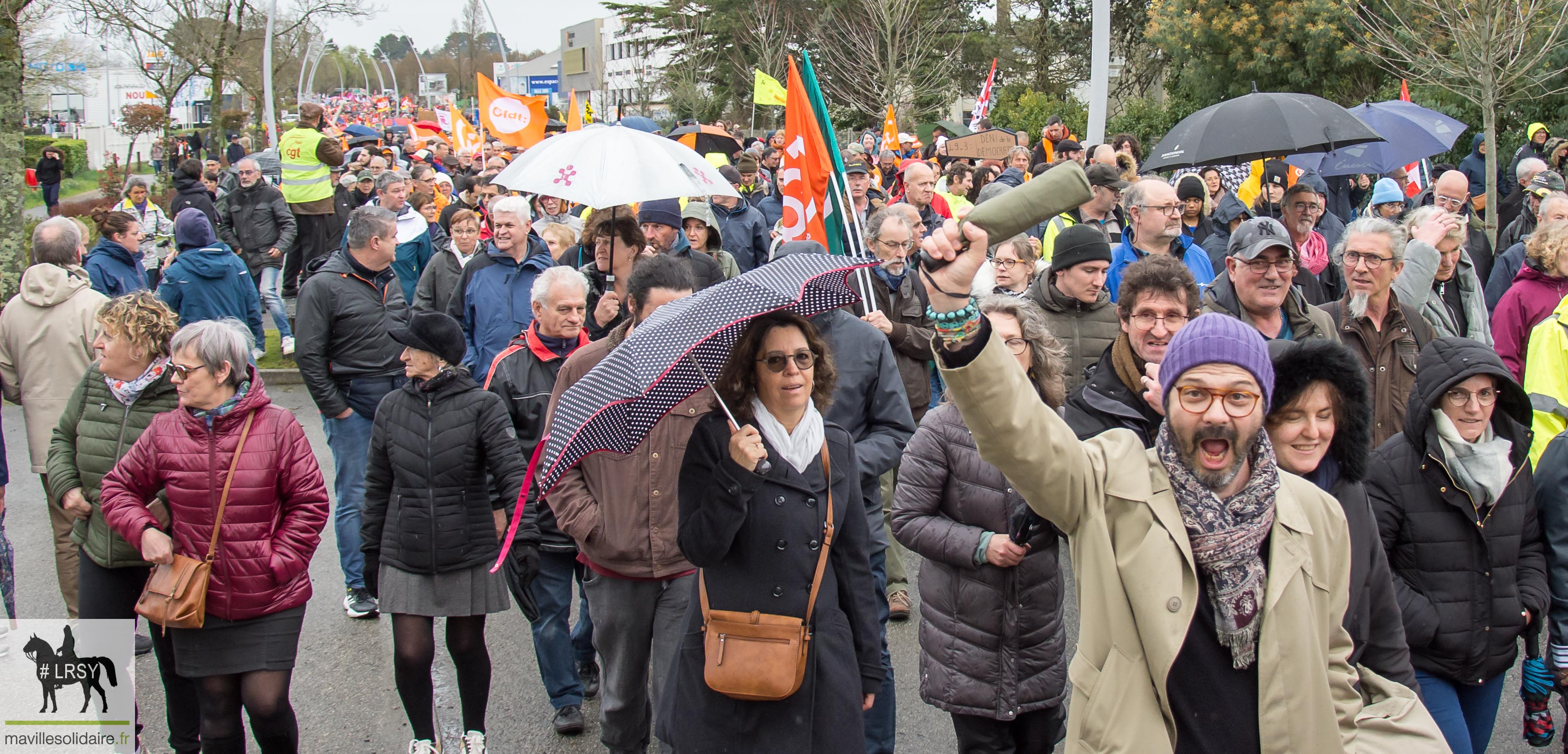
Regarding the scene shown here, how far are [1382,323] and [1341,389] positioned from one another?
2.21 m

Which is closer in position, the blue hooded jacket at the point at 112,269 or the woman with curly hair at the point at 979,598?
the woman with curly hair at the point at 979,598

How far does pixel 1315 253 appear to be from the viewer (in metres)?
7.18

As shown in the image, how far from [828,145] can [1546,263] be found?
3567mm

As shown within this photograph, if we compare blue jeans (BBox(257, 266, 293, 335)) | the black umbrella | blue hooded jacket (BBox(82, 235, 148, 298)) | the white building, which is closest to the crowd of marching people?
the black umbrella

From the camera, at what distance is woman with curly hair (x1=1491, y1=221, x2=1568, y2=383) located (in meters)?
5.66

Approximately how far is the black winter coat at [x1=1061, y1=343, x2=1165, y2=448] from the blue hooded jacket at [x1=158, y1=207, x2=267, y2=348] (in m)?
6.94

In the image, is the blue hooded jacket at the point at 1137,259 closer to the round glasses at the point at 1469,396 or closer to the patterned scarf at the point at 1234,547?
the round glasses at the point at 1469,396

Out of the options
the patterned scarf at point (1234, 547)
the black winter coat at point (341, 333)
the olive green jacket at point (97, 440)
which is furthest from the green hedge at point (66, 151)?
the patterned scarf at point (1234, 547)

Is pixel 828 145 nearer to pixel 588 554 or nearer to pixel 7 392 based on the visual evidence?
pixel 588 554

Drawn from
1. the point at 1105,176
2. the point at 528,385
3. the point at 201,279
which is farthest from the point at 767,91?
the point at 528,385

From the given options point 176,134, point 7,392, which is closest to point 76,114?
point 176,134

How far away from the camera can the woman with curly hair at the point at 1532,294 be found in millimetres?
5664

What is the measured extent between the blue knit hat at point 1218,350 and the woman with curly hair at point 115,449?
147 inches

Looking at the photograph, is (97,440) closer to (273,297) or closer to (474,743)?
(474,743)
